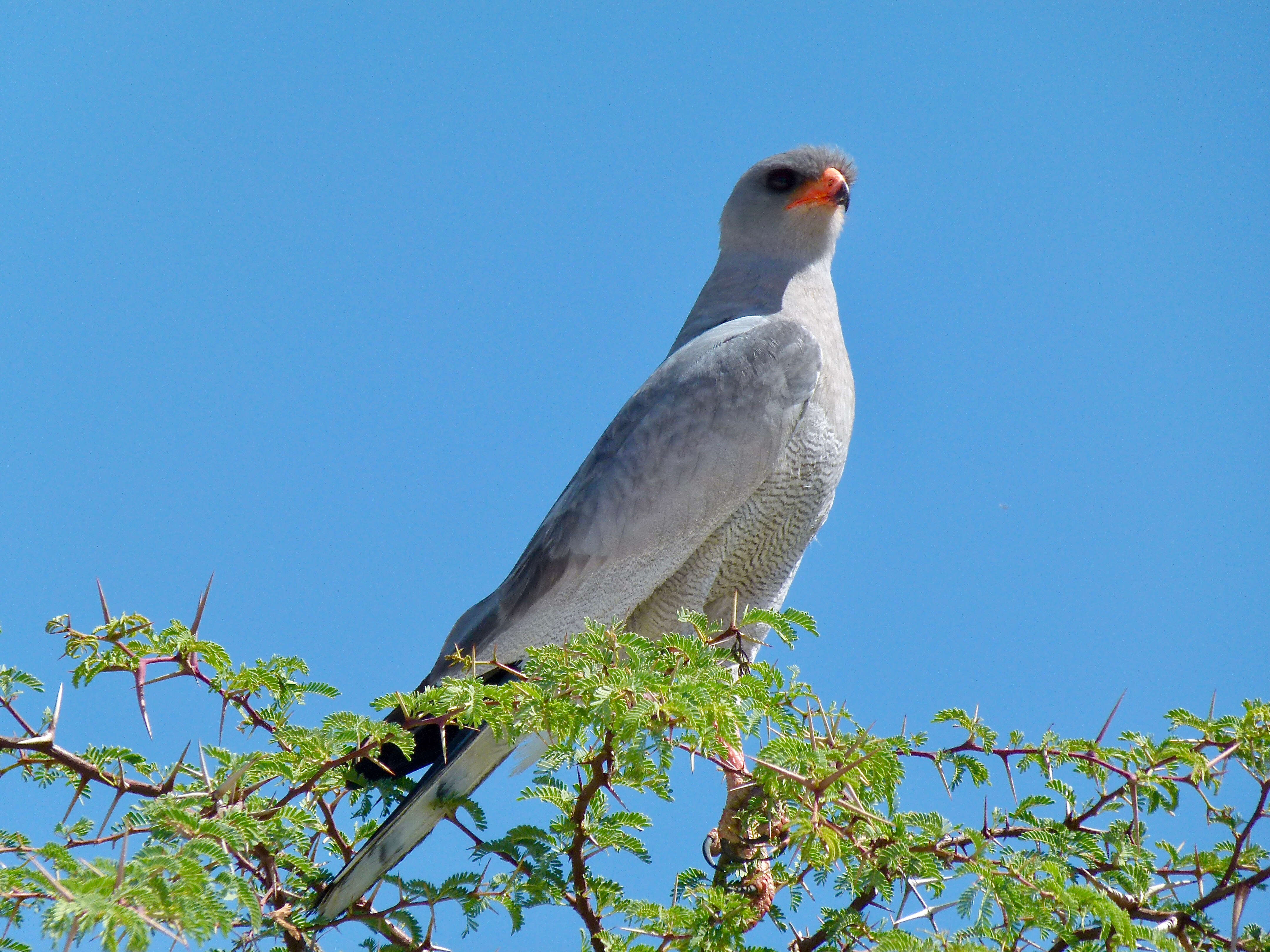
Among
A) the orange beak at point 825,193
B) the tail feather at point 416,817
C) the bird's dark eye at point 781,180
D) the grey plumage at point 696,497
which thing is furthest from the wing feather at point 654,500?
the bird's dark eye at point 781,180

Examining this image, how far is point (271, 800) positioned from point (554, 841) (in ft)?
2.26

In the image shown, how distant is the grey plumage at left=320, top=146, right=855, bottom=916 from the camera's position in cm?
421

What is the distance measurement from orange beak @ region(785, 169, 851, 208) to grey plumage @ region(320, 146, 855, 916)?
76cm

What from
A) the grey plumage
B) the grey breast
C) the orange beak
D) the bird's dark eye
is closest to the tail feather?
the grey plumage

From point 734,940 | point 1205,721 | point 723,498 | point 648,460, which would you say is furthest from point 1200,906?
point 648,460

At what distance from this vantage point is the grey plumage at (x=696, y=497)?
4.21 meters

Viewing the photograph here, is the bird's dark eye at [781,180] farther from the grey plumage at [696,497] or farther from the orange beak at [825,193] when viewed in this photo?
the grey plumage at [696,497]

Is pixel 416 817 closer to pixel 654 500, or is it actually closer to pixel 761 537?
pixel 654 500

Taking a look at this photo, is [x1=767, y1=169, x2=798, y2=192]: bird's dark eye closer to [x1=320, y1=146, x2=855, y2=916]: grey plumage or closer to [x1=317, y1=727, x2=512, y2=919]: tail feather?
[x1=320, y1=146, x2=855, y2=916]: grey plumage

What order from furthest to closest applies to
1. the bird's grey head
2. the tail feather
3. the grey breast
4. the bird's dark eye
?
the bird's dark eye
the bird's grey head
the grey breast
the tail feather

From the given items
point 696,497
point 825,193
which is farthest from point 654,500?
point 825,193

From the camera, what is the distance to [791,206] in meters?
5.30

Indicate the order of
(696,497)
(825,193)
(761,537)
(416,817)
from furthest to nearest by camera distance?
1. (825,193)
2. (761,537)
3. (696,497)
4. (416,817)

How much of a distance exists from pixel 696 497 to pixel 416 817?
5.26ft
